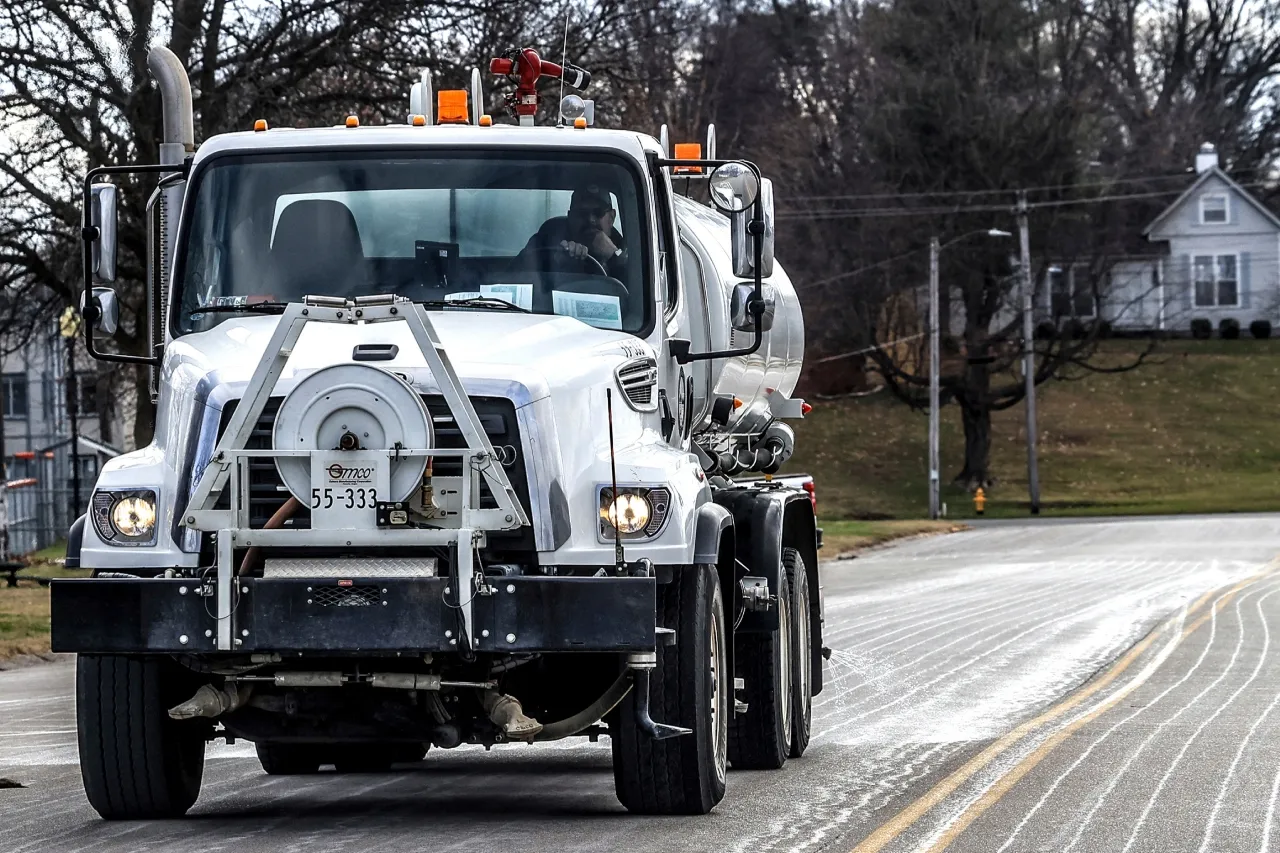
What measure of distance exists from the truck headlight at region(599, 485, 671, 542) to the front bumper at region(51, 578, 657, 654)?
33cm

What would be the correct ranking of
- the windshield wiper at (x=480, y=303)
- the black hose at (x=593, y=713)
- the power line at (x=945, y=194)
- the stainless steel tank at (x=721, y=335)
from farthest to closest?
the power line at (x=945, y=194)
the stainless steel tank at (x=721, y=335)
the windshield wiper at (x=480, y=303)
the black hose at (x=593, y=713)

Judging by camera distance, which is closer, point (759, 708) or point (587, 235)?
point (587, 235)

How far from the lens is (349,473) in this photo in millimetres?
8047

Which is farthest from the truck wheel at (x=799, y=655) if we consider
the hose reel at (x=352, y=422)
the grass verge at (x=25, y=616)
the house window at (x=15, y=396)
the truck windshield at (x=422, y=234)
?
the house window at (x=15, y=396)

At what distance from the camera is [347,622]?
8078mm

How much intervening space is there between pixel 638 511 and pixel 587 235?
1607 millimetres

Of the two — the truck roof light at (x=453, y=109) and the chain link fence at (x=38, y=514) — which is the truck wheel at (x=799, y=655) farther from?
Answer: the chain link fence at (x=38, y=514)

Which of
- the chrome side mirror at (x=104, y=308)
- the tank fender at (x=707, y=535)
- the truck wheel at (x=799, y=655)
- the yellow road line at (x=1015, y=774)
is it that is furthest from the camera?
the truck wheel at (x=799, y=655)

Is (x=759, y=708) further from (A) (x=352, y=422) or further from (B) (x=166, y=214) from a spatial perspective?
(B) (x=166, y=214)

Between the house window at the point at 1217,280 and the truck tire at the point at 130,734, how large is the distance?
76.2 metres

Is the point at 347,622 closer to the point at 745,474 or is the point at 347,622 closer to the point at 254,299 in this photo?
the point at 254,299

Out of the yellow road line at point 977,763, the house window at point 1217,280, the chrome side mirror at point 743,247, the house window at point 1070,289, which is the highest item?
the house window at point 1217,280

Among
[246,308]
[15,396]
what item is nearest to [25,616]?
[246,308]

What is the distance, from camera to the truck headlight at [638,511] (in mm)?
8406
